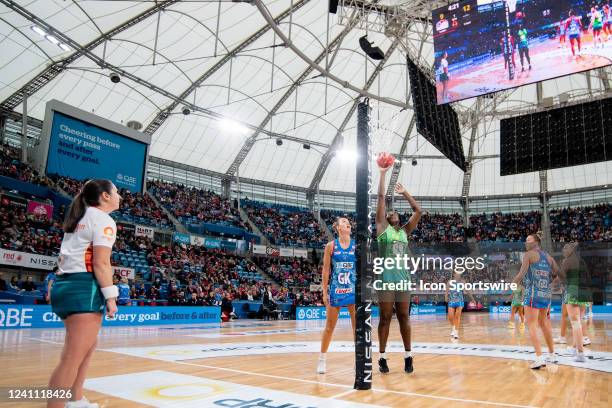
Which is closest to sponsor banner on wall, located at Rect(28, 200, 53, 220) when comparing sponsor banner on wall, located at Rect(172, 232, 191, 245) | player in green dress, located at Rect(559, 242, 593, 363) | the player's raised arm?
sponsor banner on wall, located at Rect(172, 232, 191, 245)

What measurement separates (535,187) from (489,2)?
1337 inches

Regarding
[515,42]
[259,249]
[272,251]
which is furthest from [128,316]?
[272,251]

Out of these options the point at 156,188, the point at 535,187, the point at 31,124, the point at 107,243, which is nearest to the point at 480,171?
the point at 535,187

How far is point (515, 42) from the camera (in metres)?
14.3

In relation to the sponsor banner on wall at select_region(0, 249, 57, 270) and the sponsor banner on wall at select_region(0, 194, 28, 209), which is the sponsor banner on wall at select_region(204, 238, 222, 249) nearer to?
the sponsor banner on wall at select_region(0, 194, 28, 209)

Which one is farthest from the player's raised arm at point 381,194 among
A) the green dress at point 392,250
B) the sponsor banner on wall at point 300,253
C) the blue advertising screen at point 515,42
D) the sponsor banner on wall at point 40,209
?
the sponsor banner on wall at point 300,253

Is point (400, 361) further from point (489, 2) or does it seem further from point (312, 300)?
point (312, 300)

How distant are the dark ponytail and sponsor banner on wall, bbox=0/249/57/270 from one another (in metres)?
18.2

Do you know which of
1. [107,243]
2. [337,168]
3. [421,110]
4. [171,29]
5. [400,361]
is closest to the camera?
[107,243]

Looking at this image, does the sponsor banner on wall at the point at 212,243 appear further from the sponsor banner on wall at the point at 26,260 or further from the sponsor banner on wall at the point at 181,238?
the sponsor banner on wall at the point at 26,260

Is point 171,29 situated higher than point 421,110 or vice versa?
point 171,29

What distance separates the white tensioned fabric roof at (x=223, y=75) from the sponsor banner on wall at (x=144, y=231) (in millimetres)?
7071

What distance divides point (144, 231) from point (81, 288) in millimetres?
27363

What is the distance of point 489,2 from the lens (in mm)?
14539
